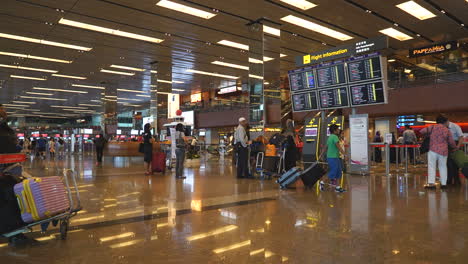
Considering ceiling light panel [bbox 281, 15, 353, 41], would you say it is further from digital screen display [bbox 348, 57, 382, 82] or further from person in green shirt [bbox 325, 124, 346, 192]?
person in green shirt [bbox 325, 124, 346, 192]

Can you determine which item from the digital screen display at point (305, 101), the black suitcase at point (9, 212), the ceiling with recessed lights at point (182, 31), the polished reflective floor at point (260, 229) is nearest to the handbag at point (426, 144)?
the polished reflective floor at point (260, 229)

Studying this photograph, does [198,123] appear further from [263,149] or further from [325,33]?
[263,149]

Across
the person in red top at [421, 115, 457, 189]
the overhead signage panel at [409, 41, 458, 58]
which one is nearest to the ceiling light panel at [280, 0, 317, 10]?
the person in red top at [421, 115, 457, 189]

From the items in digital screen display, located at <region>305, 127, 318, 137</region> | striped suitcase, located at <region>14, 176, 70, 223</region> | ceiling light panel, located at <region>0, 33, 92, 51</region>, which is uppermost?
ceiling light panel, located at <region>0, 33, 92, 51</region>

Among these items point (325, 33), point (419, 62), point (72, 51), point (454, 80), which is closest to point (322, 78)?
point (325, 33)

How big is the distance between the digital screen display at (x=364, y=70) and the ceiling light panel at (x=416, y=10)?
426cm

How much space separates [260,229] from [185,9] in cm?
1053

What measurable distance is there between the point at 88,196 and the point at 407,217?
16.9 ft

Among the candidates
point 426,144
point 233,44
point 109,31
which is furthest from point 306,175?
point 109,31

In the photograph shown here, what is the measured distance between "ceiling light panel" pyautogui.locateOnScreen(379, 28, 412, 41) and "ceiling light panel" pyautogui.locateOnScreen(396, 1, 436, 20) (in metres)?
1.61

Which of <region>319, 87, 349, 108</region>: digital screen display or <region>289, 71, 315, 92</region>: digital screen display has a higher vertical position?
<region>289, 71, 315, 92</region>: digital screen display

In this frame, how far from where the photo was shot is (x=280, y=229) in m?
4.10

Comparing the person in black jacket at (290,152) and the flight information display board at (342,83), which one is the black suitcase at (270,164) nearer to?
the person in black jacket at (290,152)

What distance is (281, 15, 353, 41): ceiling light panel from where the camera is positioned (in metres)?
14.0
